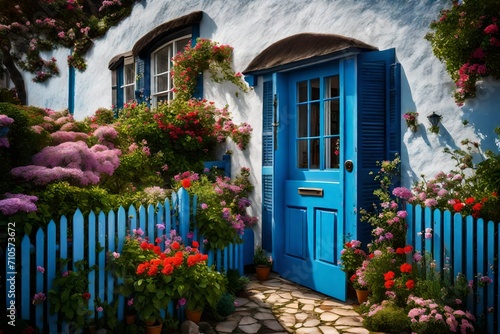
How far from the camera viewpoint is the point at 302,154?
656cm

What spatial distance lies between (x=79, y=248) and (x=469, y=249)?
138 inches

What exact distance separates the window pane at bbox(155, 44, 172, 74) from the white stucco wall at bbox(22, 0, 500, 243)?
1.96ft

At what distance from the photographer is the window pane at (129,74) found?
1106 cm

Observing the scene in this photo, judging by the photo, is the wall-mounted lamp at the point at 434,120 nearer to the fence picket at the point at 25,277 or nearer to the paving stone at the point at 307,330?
the paving stone at the point at 307,330

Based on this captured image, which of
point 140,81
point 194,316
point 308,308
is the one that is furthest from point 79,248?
point 140,81

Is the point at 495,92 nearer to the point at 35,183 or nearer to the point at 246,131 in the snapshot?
the point at 246,131

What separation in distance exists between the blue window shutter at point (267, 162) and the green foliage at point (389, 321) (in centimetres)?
243

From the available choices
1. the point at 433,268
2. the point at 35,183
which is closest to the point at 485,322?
the point at 433,268

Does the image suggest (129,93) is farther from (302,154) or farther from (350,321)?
(350,321)

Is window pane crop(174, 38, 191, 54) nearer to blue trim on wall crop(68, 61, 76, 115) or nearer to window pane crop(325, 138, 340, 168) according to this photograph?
window pane crop(325, 138, 340, 168)

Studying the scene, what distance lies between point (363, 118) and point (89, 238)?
3.26 m

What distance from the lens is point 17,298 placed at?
3.95 m

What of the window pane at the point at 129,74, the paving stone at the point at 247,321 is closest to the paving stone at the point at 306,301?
the paving stone at the point at 247,321

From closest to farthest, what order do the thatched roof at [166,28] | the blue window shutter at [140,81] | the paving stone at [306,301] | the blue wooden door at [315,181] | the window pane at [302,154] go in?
the paving stone at [306,301] < the blue wooden door at [315,181] < the window pane at [302,154] < the thatched roof at [166,28] < the blue window shutter at [140,81]
